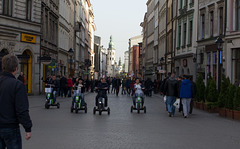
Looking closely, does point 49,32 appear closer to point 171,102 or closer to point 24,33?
point 24,33

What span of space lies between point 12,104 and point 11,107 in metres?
0.04

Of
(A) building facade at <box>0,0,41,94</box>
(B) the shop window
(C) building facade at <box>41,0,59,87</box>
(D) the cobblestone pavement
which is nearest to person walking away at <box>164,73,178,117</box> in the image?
(D) the cobblestone pavement

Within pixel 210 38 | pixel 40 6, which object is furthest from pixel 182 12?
pixel 40 6

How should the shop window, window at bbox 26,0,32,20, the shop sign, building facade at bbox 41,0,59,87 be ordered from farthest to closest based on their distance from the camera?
building facade at bbox 41,0,59,87, window at bbox 26,0,32,20, the shop sign, the shop window

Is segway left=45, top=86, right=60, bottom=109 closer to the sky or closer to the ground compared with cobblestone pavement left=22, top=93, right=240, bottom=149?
closer to the sky

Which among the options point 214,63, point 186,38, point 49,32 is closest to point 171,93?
point 214,63

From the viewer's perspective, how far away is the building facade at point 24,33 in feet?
101

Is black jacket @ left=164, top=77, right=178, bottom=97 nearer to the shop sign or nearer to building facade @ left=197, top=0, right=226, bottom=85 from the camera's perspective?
building facade @ left=197, top=0, right=226, bottom=85

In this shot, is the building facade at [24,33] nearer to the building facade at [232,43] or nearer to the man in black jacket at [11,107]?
the building facade at [232,43]

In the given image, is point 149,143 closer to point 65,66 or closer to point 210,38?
point 210,38

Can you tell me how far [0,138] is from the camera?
18.8 ft

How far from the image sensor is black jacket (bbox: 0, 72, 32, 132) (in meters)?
5.61

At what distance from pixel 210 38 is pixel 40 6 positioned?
14.1 meters

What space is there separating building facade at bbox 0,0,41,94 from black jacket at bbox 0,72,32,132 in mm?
24162
